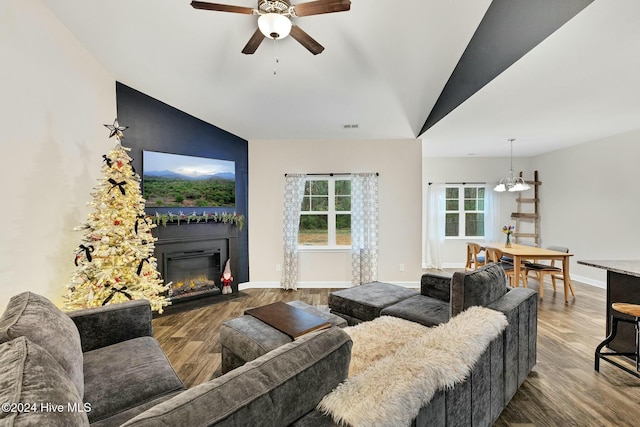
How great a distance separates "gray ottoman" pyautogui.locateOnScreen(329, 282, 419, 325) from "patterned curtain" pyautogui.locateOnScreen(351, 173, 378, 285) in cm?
156

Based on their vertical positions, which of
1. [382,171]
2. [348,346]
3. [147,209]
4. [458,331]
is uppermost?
[382,171]

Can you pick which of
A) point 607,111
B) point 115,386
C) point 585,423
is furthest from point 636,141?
point 115,386

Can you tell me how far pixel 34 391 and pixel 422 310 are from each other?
2470 mm

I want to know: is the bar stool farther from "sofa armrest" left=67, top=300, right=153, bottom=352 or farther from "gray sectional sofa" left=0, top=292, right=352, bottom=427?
"sofa armrest" left=67, top=300, right=153, bottom=352

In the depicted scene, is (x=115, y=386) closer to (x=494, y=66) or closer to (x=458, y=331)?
(x=458, y=331)

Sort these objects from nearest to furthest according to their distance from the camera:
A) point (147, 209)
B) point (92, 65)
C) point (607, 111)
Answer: point (92, 65), point (607, 111), point (147, 209)

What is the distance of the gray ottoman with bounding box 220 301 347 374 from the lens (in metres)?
1.88

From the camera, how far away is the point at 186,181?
12.9ft

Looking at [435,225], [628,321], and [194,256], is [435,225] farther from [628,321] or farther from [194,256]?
[194,256]

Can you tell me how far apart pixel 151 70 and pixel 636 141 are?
22.7 ft

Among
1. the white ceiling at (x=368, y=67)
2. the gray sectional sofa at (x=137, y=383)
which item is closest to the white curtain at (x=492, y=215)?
the white ceiling at (x=368, y=67)

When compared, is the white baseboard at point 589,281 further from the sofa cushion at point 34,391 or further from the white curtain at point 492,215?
the sofa cushion at point 34,391

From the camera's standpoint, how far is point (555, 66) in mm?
2273

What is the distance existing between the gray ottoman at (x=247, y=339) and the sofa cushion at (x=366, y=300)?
18.4 inches
